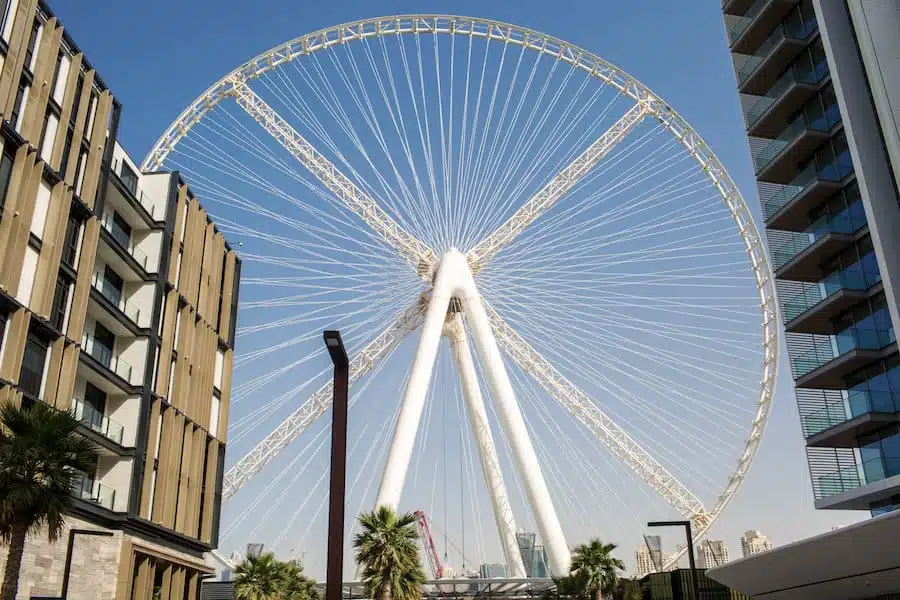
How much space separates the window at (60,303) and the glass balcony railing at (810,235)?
2785 centimetres

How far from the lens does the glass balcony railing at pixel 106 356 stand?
36531 millimetres

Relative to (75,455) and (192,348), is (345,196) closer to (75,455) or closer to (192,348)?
(192,348)

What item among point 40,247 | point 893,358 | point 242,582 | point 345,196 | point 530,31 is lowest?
point 242,582

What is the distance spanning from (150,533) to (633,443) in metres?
27.5

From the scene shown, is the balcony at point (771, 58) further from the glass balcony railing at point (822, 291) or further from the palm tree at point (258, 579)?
the palm tree at point (258, 579)

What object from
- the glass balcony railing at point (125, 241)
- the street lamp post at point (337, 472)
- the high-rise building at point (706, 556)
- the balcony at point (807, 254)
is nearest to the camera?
A: the street lamp post at point (337, 472)

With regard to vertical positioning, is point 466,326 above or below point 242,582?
above

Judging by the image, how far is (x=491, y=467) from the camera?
4762 centimetres

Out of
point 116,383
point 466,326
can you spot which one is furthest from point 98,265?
point 466,326

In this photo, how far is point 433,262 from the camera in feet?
165

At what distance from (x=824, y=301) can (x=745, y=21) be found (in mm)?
14026

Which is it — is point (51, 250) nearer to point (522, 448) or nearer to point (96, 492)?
point (96, 492)

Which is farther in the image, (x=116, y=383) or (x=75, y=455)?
(x=116, y=383)

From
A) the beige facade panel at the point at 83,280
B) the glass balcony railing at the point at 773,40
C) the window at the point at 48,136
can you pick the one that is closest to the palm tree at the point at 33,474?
the beige facade panel at the point at 83,280
